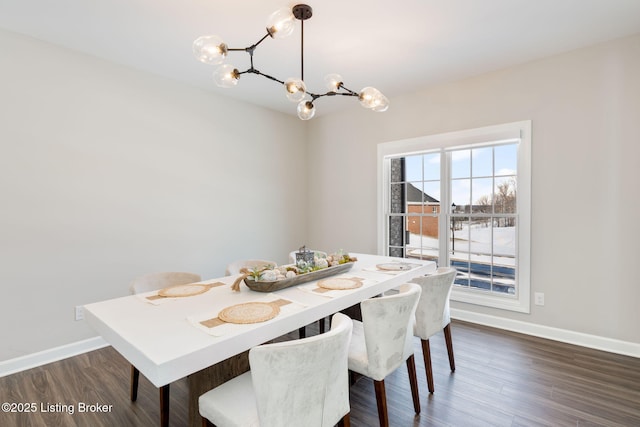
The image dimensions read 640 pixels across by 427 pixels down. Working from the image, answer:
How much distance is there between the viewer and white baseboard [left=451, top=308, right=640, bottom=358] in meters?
2.74

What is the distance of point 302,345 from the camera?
43.7 inches

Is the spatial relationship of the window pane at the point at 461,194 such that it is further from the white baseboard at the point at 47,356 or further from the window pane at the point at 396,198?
the white baseboard at the point at 47,356

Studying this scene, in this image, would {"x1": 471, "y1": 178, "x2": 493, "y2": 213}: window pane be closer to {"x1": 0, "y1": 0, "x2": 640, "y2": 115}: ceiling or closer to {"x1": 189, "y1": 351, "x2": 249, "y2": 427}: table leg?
{"x1": 0, "y1": 0, "x2": 640, "y2": 115}: ceiling

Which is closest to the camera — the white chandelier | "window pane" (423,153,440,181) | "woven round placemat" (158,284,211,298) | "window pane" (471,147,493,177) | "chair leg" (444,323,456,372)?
the white chandelier

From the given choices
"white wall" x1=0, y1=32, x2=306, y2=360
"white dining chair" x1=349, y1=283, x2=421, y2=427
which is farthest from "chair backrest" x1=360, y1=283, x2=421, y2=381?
"white wall" x1=0, y1=32, x2=306, y2=360

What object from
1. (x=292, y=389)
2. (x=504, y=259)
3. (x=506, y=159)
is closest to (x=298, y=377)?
(x=292, y=389)

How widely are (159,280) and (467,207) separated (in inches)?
127

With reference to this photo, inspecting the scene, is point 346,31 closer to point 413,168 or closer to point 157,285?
point 413,168

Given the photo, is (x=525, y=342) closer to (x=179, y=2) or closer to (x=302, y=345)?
(x=302, y=345)

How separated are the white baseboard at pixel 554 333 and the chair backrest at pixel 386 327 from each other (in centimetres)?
213

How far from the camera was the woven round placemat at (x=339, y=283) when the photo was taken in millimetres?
2053

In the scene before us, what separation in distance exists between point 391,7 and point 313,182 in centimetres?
300

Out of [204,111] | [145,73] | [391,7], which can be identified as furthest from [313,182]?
[391,7]

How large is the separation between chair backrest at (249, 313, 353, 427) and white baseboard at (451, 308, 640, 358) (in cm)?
277
